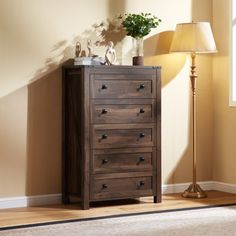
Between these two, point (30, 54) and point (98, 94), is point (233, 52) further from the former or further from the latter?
point (30, 54)

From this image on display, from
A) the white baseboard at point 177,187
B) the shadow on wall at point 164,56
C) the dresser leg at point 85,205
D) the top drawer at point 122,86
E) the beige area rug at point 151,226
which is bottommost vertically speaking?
the beige area rug at point 151,226

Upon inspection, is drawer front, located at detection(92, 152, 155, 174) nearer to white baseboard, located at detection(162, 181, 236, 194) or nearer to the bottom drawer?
the bottom drawer

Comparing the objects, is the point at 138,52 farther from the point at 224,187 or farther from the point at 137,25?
the point at 224,187

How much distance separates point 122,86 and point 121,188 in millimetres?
808

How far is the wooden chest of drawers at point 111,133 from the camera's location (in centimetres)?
512

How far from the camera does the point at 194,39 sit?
18.4ft

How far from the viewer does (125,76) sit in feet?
17.3

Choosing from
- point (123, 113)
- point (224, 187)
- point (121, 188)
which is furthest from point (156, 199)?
point (224, 187)

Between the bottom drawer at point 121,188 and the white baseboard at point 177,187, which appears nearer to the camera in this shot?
the bottom drawer at point 121,188

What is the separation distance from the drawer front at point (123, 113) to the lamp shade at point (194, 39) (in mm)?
586

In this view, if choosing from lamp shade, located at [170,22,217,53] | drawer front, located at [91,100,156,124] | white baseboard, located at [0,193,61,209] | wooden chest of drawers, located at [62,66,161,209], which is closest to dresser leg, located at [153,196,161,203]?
wooden chest of drawers, located at [62,66,161,209]

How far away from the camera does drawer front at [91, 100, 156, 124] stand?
5156 mm

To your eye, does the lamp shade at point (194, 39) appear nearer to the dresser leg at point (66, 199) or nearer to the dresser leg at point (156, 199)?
the dresser leg at point (156, 199)

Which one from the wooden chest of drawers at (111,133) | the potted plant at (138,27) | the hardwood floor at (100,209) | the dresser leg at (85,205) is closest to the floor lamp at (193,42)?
the hardwood floor at (100,209)
